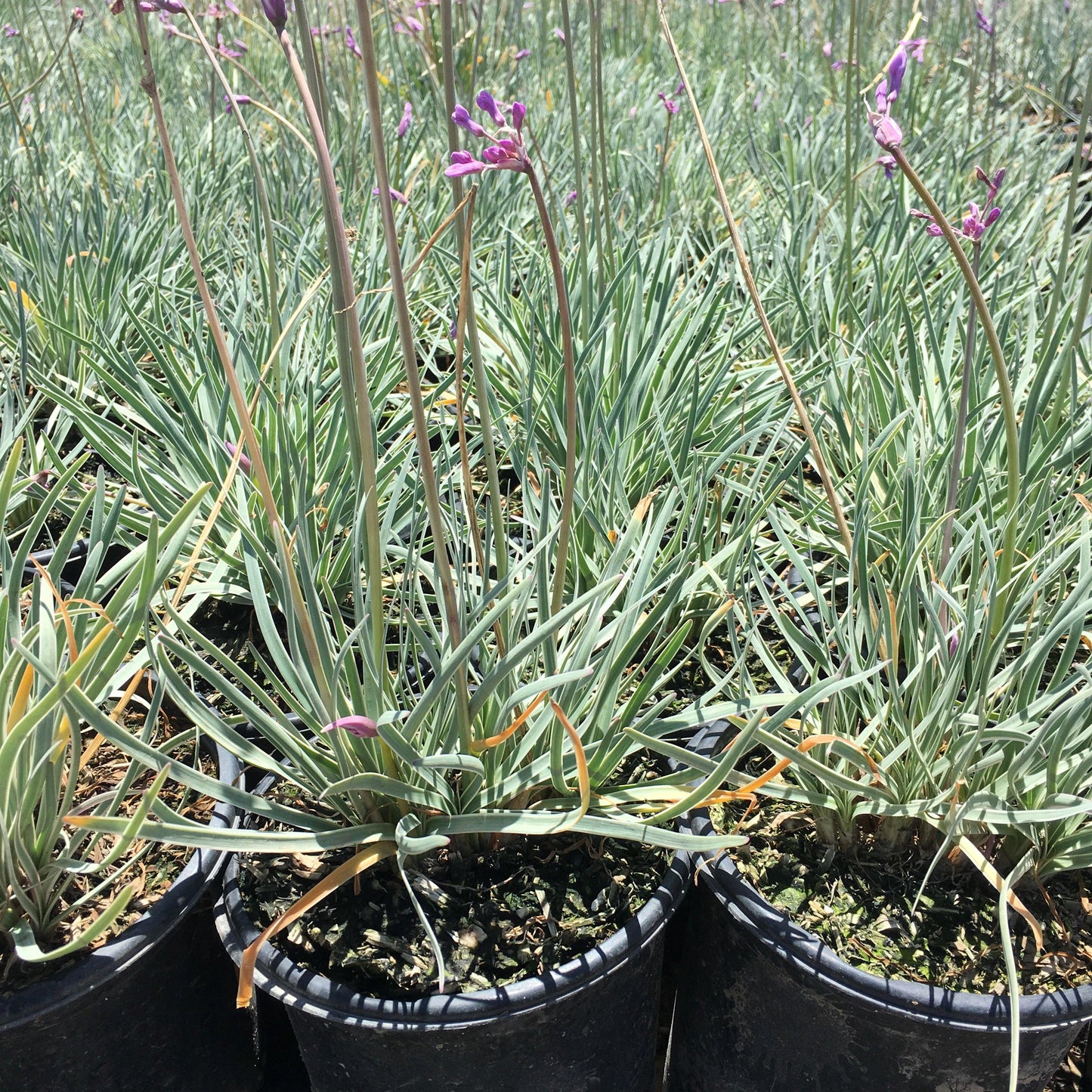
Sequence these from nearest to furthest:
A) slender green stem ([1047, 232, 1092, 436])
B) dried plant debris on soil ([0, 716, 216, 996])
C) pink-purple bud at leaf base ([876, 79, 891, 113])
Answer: pink-purple bud at leaf base ([876, 79, 891, 113]) < dried plant debris on soil ([0, 716, 216, 996]) < slender green stem ([1047, 232, 1092, 436])

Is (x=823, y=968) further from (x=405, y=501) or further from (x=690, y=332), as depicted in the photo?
(x=690, y=332)

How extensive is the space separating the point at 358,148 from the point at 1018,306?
1.96m

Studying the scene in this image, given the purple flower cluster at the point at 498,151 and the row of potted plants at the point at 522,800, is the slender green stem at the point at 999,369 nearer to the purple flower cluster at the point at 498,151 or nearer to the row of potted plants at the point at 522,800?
the row of potted plants at the point at 522,800

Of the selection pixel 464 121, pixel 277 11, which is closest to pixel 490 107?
pixel 464 121

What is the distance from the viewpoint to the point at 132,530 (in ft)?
4.67

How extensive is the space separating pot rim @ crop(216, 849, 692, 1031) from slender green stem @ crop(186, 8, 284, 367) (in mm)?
693

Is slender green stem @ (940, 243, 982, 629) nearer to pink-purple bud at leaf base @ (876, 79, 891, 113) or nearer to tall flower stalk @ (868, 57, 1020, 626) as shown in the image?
tall flower stalk @ (868, 57, 1020, 626)

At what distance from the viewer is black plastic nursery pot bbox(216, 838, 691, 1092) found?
859 millimetres

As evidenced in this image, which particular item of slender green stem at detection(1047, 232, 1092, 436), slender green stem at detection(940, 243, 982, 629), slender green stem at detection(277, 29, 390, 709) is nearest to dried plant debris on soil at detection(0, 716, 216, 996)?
slender green stem at detection(277, 29, 390, 709)

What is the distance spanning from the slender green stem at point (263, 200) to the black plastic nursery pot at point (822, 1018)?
0.75 m


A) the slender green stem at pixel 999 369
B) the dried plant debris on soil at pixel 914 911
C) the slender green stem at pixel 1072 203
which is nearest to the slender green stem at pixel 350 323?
the slender green stem at pixel 999 369

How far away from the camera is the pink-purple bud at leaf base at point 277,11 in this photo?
0.66m

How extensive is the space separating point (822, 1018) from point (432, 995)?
15.8 inches

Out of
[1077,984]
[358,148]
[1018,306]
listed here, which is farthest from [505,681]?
[358,148]
